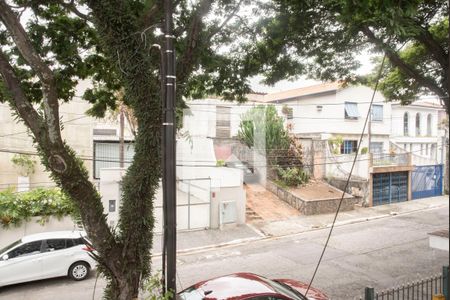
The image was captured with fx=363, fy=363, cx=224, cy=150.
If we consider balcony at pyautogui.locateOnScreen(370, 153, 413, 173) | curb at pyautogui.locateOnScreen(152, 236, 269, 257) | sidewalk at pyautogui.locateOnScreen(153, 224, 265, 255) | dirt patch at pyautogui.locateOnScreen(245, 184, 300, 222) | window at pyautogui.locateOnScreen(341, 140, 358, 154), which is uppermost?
window at pyautogui.locateOnScreen(341, 140, 358, 154)

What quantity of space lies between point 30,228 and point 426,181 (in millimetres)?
25584

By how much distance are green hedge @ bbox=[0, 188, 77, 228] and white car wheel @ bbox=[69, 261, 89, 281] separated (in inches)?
101

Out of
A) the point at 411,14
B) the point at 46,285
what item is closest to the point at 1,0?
the point at 411,14

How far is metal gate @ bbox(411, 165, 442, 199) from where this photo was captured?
84.4ft

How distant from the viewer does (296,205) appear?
20359mm

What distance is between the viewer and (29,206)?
43.7 ft

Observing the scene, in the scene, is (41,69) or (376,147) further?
(376,147)

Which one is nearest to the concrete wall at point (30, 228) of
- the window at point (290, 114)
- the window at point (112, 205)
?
the window at point (112, 205)

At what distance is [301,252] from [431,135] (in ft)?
81.3

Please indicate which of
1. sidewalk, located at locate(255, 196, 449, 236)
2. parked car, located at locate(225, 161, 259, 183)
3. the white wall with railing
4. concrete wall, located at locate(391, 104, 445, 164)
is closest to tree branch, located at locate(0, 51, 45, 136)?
sidewalk, located at locate(255, 196, 449, 236)

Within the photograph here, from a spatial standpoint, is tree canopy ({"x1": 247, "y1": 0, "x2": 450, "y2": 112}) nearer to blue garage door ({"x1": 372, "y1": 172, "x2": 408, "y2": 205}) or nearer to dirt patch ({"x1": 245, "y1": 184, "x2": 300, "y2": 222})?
dirt patch ({"x1": 245, "y1": 184, "x2": 300, "y2": 222})

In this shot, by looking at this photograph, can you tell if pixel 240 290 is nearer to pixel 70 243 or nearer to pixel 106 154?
pixel 70 243

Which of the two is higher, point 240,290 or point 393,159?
point 393,159

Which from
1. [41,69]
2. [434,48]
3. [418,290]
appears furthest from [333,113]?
[41,69]
